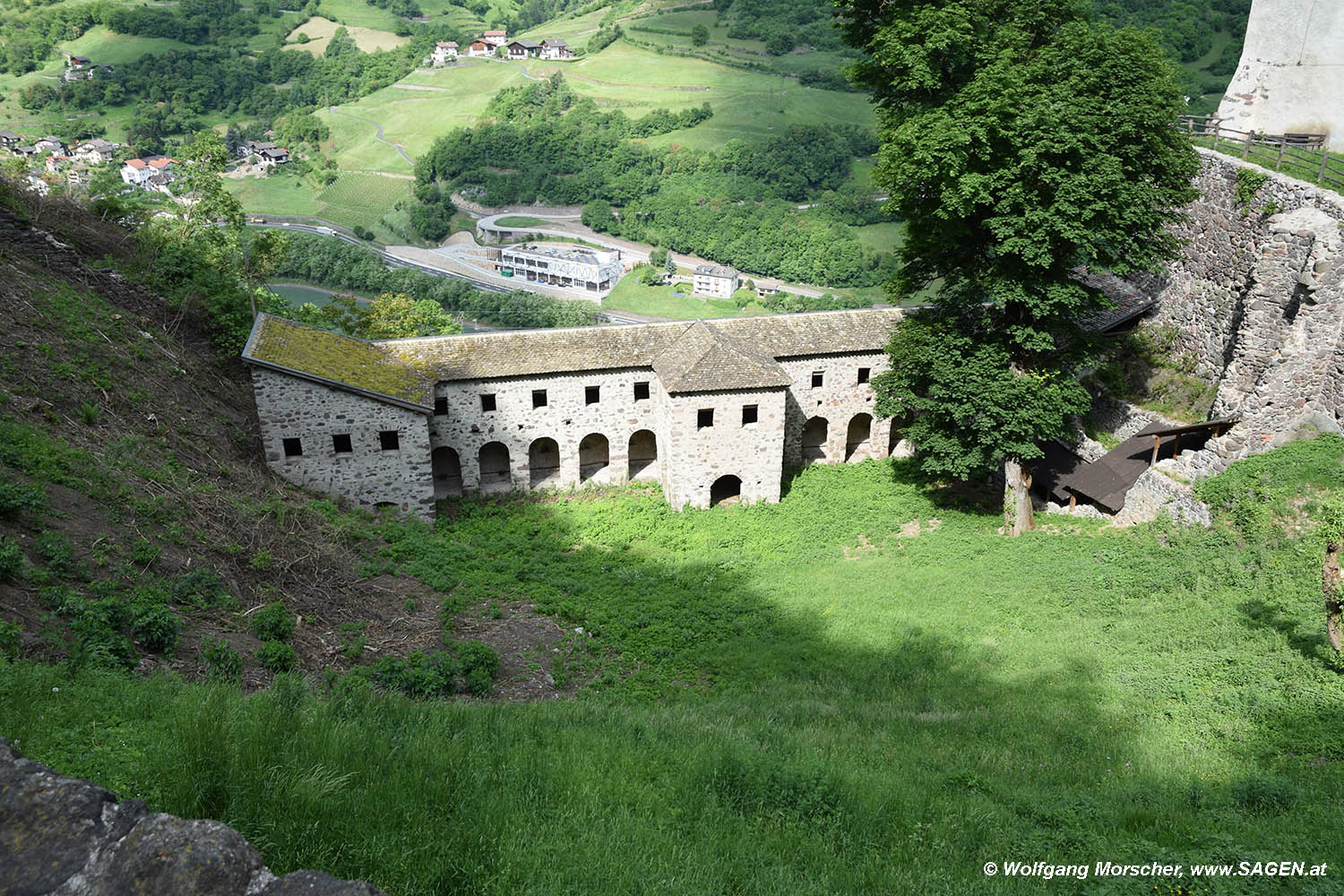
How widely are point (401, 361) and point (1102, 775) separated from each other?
931 inches

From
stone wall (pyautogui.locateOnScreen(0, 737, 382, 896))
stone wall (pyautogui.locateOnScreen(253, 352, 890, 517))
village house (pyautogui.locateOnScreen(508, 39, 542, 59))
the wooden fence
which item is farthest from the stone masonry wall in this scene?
village house (pyautogui.locateOnScreen(508, 39, 542, 59))

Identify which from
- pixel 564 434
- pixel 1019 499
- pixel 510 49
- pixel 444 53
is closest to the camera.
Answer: pixel 1019 499

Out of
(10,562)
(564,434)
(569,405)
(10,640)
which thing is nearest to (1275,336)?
(569,405)

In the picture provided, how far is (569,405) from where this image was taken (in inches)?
1194

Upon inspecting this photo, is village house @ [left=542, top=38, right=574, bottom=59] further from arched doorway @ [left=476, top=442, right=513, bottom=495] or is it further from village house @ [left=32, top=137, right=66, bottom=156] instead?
arched doorway @ [left=476, top=442, right=513, bottom=495]

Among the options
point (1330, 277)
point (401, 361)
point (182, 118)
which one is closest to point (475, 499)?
point (401, 361)

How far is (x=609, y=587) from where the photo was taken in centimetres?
2355

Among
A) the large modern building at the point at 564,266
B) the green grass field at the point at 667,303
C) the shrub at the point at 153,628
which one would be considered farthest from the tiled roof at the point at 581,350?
the large modern building at the point at 564,266

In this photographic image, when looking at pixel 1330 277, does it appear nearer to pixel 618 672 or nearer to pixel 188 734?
pixel 618 672

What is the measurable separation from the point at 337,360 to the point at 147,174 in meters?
88.0

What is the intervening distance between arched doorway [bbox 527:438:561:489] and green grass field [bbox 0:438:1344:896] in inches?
196

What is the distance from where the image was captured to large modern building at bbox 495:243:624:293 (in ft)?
321

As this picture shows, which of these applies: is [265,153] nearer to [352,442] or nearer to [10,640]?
[352,442]

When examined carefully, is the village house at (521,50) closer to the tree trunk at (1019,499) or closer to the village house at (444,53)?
the village house at (444,53)
